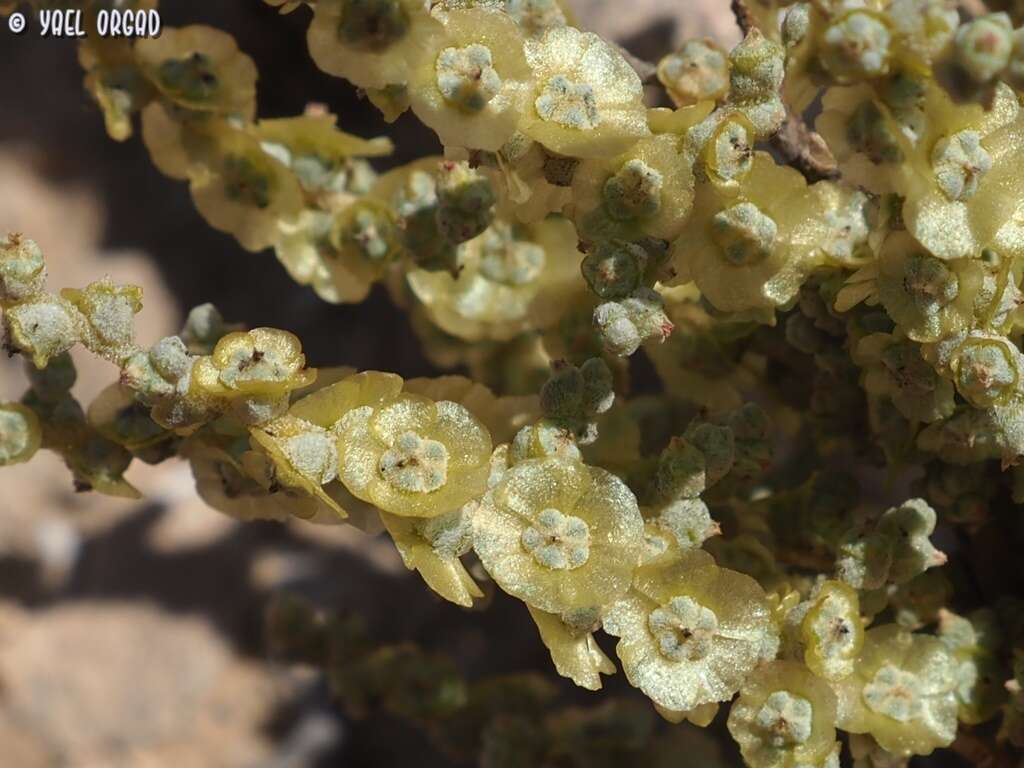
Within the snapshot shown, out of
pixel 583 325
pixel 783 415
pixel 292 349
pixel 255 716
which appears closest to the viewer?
pixel 292 349

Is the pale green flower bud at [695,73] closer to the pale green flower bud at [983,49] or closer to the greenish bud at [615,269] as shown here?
the greenish bud at [615,269]

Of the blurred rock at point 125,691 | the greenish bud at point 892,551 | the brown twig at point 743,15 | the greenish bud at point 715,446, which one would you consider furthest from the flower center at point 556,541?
the blurred rock at point 125,691

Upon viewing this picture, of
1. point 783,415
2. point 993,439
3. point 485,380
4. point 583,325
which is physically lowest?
point 485,380

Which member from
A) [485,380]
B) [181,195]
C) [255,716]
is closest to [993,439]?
[485,380]

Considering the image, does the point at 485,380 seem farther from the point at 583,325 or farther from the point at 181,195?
the point at 181,195

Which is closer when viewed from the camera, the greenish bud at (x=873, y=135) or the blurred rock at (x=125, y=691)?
the greenish bud at (x=873, y=135)

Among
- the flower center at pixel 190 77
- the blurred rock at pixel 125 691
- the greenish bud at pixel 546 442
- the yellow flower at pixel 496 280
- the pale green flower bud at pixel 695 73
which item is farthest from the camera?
the blurred rock at pixel 125 691
